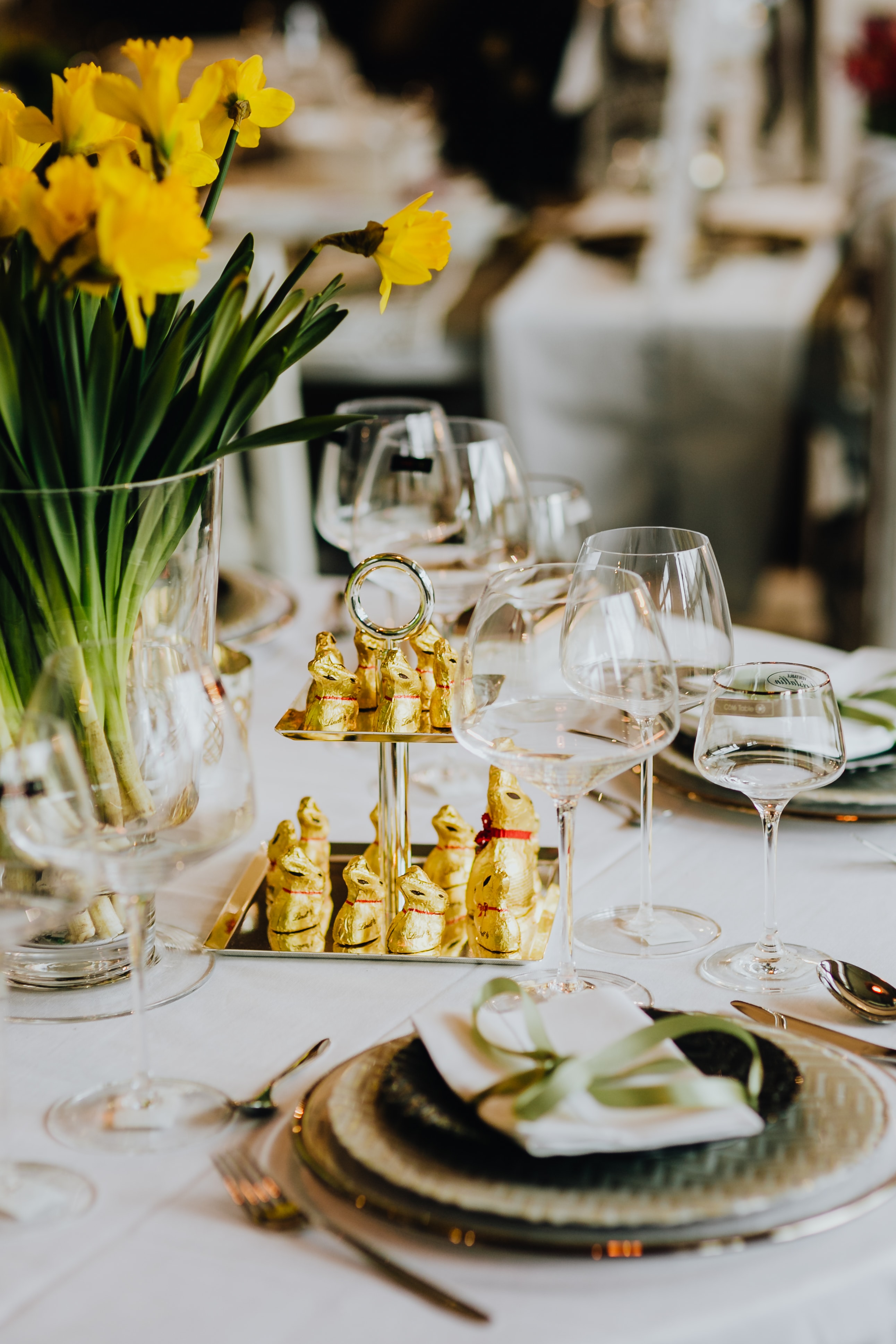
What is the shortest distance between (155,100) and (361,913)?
1.55 ft

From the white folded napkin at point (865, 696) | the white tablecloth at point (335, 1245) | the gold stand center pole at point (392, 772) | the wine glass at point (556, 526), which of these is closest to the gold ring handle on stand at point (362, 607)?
the gold stand center pole at point (392, 772)

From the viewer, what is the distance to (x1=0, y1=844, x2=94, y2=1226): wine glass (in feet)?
2.04

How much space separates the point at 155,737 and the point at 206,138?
35 centimetres

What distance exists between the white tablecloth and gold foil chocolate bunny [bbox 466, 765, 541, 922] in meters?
0.06

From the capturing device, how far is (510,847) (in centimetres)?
86

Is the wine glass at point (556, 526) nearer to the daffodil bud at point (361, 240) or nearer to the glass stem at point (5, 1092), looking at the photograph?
the daffodil bud at point (361, 240)

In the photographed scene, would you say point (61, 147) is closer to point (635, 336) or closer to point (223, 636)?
point (223, 636)

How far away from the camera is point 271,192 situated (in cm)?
340

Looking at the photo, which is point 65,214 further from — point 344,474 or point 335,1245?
point 344,474

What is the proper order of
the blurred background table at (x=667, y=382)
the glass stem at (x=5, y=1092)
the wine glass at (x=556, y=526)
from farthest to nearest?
1. the blurred background table at (x=667, y=382)
2. the wine glass at (x=556, y=526)
3. the glass stem at (x=5, y=1092)

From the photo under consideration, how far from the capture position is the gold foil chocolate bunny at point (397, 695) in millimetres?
867

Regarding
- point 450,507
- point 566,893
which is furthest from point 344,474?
point 566,893

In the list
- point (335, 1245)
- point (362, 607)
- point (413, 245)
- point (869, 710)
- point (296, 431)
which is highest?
point (413, 245)

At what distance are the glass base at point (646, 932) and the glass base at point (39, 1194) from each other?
1.15ft
